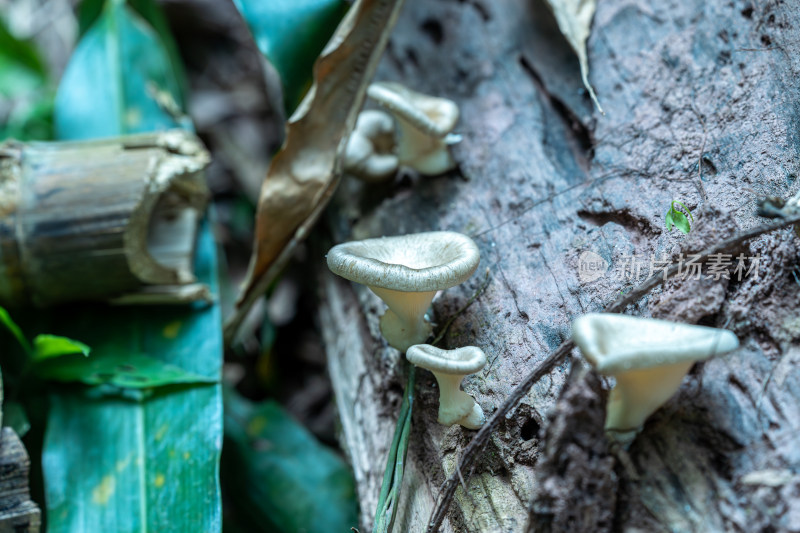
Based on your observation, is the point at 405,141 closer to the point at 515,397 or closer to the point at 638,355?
the point at 515,397

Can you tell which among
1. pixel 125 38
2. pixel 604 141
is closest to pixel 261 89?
pixel 125 38

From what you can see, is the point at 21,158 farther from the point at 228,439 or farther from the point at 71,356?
the point at 228,439

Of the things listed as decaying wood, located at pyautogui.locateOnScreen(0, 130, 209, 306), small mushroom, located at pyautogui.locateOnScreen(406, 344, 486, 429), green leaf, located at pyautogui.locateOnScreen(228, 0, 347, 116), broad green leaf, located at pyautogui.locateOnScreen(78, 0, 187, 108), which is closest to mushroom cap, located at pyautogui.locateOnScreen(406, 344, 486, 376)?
small mushroom, located at pyautogui.locateOnScreen(406, 344, 486, 429)

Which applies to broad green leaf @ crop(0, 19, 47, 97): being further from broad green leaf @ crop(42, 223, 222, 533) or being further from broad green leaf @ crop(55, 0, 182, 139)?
broad green leaf @ crop(42, 223, 222, 533)

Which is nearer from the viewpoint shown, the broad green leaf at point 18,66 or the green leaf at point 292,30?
the green leaf at point 292,30

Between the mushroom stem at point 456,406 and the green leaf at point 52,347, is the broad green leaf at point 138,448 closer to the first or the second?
the green leaf at point 52,347

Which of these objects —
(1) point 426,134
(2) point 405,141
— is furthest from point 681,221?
(2) point 405,141

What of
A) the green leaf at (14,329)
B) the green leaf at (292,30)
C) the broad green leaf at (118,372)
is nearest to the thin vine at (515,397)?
the broad green leaf at (118,372)
